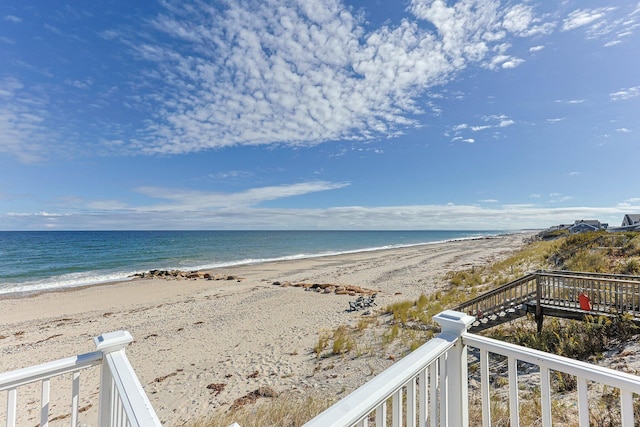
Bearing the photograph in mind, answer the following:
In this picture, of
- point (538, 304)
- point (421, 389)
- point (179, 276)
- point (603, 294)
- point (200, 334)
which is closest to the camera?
point (421, 389)

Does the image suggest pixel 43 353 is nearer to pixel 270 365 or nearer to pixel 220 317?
pixel 220 317

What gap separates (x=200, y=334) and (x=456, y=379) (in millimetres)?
9256

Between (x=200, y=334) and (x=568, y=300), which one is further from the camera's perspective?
(x=200, y=334)

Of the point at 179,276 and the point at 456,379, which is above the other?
the point at 456,379

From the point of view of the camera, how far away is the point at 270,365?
23.7ft

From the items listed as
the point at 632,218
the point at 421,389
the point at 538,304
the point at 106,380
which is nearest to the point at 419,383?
the point at 421,389

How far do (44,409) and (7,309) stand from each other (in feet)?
57.0

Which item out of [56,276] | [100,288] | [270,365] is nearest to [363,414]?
[270,365]

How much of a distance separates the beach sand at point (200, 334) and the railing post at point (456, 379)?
3.85m

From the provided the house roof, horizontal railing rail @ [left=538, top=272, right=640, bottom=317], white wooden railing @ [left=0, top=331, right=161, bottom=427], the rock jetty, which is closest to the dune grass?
horizontal railing rail @ [left=538, top=272, right=640, bottom=317]

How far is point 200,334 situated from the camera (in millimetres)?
9602

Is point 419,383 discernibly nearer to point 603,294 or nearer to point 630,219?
point 603,294

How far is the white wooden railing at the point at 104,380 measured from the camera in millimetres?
1692

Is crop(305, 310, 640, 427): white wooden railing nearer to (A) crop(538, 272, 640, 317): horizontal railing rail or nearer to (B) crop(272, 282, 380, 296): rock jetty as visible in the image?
(A) crop(538, 272, 640, 317): horizontal railing rail
